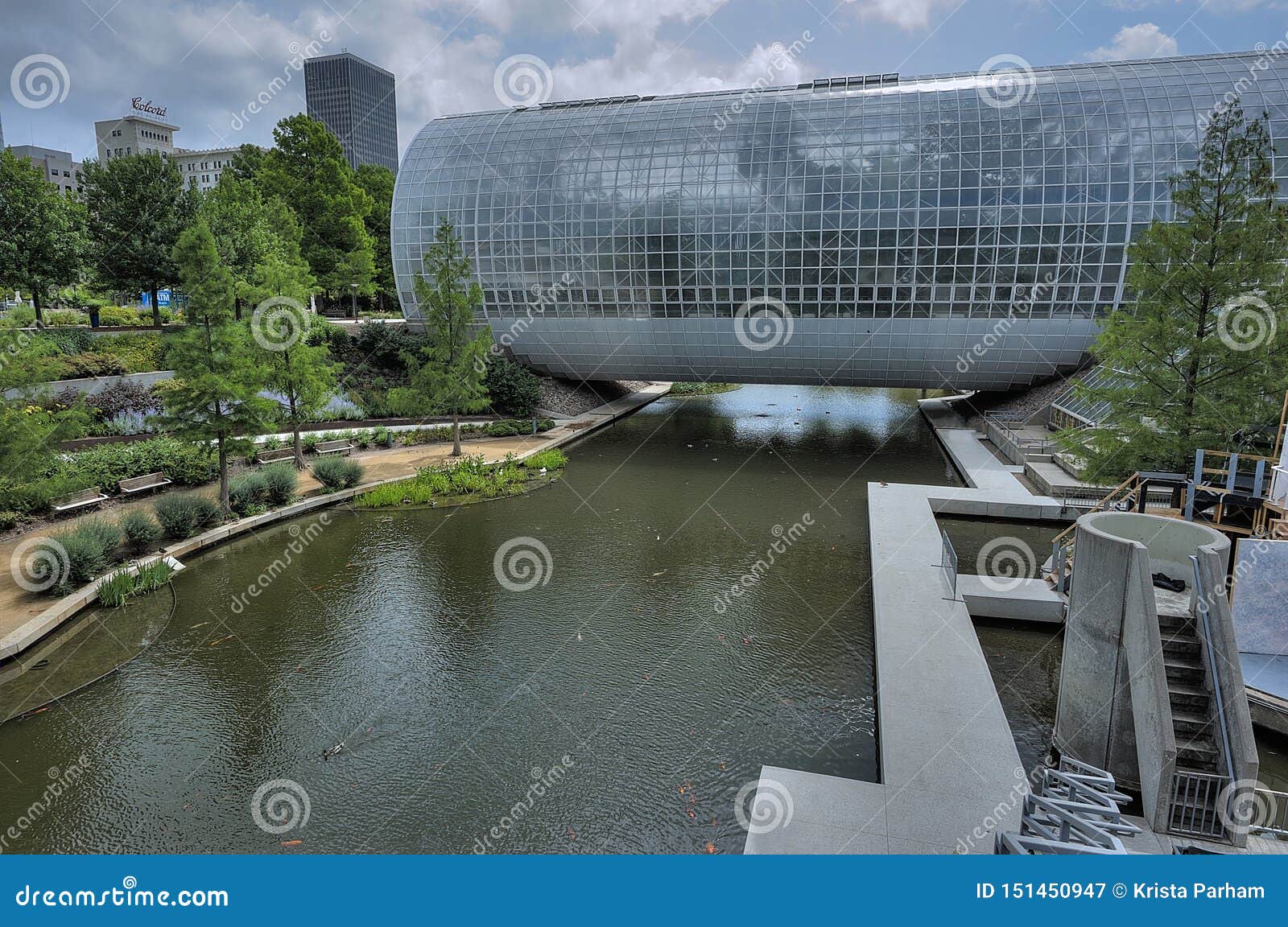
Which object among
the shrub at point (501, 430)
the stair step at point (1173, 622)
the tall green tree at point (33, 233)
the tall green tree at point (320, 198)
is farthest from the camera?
the tall green tree at point (320, 198)

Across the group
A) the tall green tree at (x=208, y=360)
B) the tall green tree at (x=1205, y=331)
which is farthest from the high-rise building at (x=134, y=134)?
the tall green tree at (x=1205, y=331)

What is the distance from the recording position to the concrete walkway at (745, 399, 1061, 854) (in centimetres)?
727

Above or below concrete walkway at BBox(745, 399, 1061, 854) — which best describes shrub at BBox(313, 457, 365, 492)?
above

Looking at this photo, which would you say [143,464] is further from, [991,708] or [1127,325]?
[1127,325]

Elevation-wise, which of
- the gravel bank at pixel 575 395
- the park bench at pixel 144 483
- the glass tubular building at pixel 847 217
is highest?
the glass tubular building at pixel 847 217

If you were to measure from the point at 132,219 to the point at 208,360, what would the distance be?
27.0 meters

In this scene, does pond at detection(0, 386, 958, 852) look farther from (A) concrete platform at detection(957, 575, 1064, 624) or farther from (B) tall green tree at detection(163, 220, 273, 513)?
(B) tall green tree at detection(163, 220, 273, 513)

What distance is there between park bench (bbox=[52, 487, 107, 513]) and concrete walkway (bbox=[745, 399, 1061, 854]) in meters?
18.8

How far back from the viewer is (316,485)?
22000 mm

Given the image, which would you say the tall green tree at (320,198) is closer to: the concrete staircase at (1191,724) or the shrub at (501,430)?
the shrub at (501,430)

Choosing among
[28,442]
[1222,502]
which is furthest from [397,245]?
[1222,502]

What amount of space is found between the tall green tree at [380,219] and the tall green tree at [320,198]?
22.1 ft

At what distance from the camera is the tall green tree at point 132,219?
3675 cm

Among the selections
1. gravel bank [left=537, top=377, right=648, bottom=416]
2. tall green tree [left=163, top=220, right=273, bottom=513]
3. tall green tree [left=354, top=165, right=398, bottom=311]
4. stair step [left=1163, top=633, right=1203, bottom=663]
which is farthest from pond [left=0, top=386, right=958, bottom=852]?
tall green tree [left=354, top=165, right=398, bottom=311]
